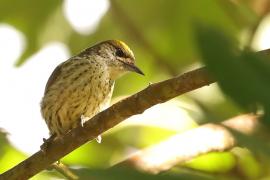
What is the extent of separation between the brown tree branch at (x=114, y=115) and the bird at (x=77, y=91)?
1474 millimetres

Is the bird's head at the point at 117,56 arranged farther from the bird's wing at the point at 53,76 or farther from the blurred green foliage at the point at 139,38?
the bird's wing at the point at 53,76

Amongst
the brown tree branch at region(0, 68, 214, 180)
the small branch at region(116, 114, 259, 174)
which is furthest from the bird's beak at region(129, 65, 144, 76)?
the brown tree branch at region(0, 68, 214, 180)

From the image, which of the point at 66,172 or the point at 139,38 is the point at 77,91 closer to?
the point at 139,38

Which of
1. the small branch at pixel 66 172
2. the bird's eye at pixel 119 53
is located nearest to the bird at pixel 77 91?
the bird's eye at pixel 119 53

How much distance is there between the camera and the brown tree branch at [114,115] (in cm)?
152

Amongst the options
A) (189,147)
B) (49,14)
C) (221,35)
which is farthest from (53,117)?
(221,35)

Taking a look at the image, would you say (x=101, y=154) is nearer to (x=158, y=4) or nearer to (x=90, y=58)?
(x=158, y=4)

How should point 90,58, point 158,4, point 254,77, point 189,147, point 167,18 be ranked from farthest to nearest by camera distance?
1. point 90,58
2. point 158,4
3. point 167,18
4. point 189,147
5. point 254,77

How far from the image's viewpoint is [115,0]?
346 cm

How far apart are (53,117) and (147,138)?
2.84 feet

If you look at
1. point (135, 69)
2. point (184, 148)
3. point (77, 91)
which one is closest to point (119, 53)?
point (135, 69)

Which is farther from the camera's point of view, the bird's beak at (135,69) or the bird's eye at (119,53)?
the bird's eye at (119,53)

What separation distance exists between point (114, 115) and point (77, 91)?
2.13m

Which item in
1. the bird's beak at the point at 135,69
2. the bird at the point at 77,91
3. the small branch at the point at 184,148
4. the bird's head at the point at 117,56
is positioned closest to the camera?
the small branch at the point at 184,148
